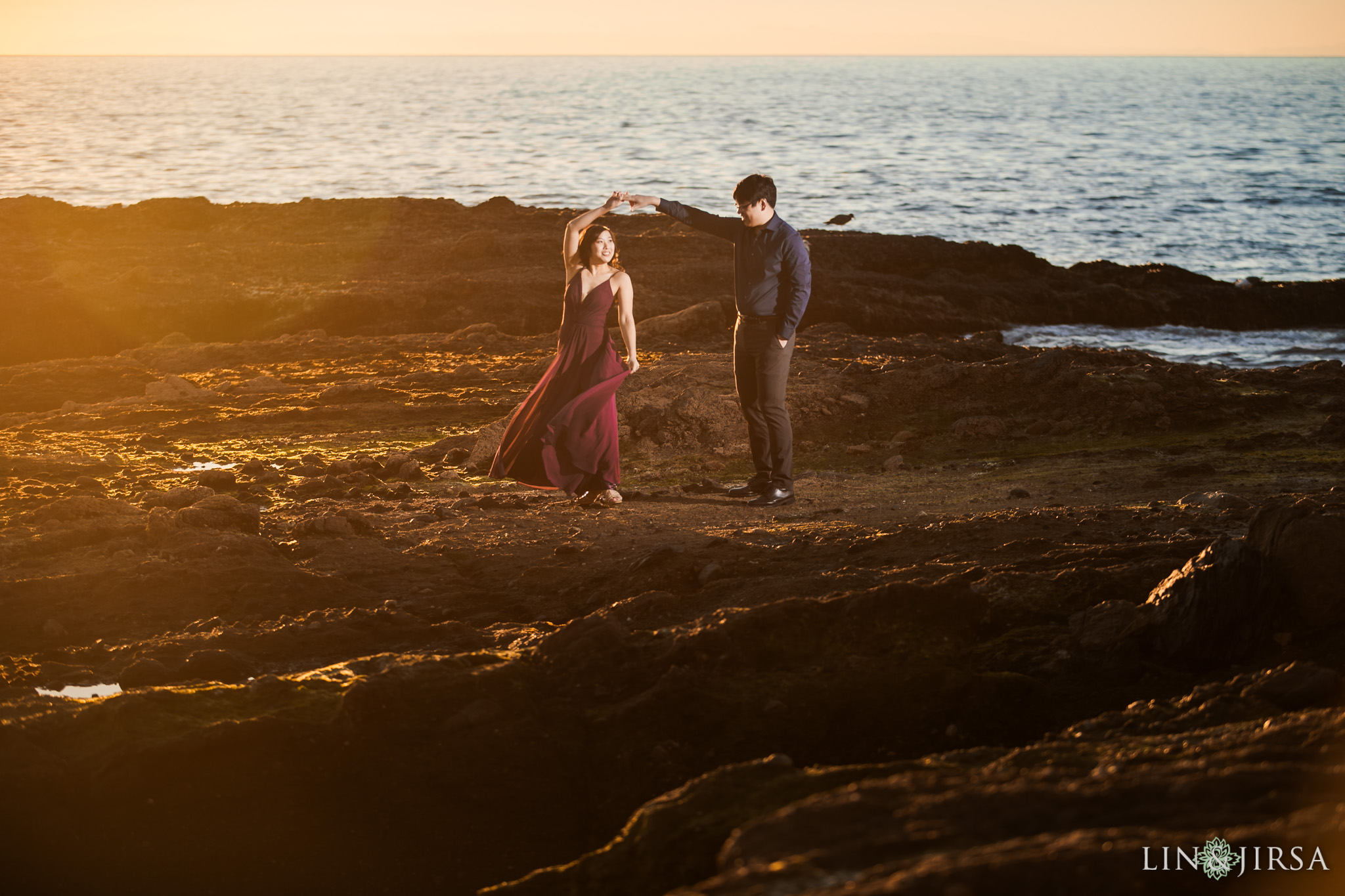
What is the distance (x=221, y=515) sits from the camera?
19.5ft

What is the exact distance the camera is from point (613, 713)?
3.48m

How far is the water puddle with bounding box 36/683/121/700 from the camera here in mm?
4012

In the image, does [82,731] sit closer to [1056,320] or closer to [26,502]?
[26,502]

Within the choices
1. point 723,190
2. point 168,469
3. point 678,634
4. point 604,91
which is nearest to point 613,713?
point 678,634

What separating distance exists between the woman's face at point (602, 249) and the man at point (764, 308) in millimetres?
275

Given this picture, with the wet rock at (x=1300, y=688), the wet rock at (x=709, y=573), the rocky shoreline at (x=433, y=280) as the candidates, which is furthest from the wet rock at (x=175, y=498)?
the rocky shoreline at (x=433, y=280)

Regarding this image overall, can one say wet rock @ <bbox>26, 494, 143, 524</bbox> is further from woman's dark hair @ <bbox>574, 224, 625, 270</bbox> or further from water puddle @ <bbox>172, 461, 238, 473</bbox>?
woman's dark hair @ <bbox>574, 224, 625, 270</bbox>

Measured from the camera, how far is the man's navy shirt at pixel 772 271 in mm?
6379

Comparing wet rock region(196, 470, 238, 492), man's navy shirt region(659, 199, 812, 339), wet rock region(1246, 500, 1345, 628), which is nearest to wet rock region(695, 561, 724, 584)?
man's navy shirt region(659, 199, 812, 339)

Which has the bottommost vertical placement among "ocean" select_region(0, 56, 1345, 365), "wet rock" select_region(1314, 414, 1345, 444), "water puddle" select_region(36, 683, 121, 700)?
"water puddle" select_region(36, 683, 121, 700)

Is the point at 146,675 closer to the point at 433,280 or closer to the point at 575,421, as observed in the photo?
the point at 575,421

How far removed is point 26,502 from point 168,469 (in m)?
1.46

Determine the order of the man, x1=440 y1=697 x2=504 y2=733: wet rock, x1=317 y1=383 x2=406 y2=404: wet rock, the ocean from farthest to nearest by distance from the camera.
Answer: the ocean → x1=317 y1=383 x2=406 y2=404: wet rock → the man → x1=440 y1=697 x2=504 y2=733: wet rock

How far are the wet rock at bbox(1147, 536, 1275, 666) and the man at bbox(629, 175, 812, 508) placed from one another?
120 inches
